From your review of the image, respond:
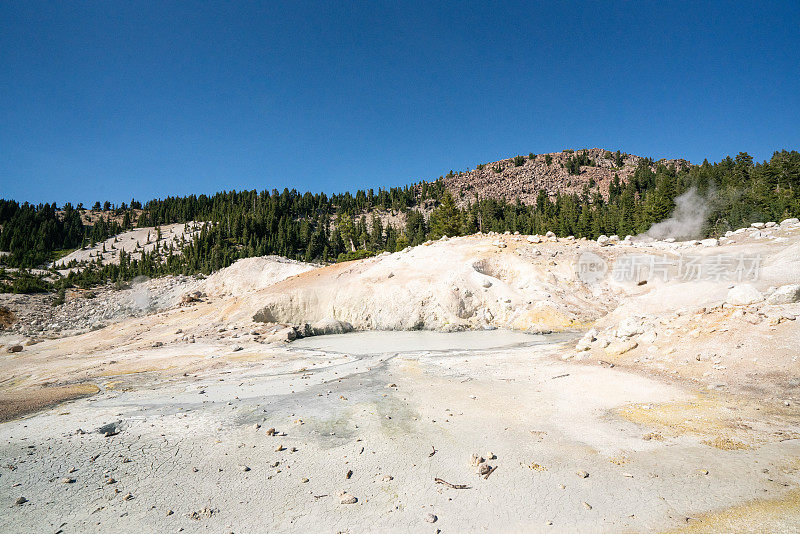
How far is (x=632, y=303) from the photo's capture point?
1586cm

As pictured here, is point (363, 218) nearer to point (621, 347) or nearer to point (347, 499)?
point (621, 347)

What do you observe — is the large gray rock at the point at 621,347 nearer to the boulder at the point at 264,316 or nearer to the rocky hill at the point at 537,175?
the boulder at the point at 264,316

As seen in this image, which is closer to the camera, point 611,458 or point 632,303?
point 611,458

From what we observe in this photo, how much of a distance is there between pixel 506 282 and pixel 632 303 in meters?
9.10

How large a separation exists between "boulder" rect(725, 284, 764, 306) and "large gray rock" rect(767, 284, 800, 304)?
41cm

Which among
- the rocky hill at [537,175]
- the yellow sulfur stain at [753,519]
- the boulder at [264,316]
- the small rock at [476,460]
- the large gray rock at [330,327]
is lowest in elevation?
the large gray rock at [330,327]

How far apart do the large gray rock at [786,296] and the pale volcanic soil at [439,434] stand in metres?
0.05

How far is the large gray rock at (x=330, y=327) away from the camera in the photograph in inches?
849

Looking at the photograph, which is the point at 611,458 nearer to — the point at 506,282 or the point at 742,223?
the point at 506,282

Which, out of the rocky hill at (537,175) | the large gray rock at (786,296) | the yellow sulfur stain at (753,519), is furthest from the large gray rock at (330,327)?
the rocky hill at (537,175)

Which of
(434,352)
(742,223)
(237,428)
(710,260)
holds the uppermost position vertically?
(742,223)

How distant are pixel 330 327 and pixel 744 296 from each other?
1855cm

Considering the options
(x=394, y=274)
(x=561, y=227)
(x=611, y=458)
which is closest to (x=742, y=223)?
(x=561, y=227)

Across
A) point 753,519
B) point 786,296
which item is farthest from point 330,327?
point 753,519
